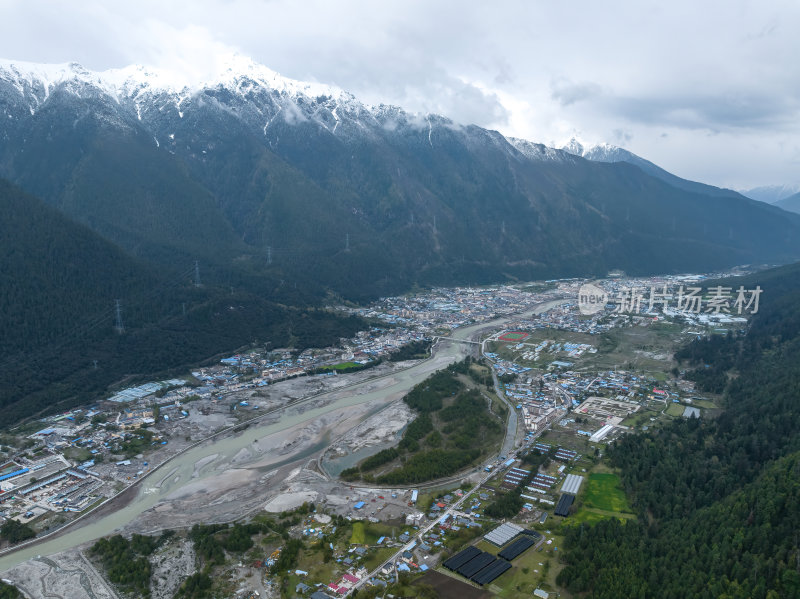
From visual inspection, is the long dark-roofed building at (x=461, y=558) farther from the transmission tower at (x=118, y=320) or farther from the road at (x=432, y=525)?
the transmission tower at (x=118, y=320)

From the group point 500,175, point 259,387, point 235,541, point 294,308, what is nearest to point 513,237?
point 500,175

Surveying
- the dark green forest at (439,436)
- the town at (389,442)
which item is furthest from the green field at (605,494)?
→ the dark green forest at (439,436)

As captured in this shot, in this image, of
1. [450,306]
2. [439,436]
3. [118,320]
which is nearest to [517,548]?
[439,436]

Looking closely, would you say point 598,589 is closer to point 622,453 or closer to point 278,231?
point 622,453

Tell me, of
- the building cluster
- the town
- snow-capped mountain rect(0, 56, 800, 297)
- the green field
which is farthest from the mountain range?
the green field

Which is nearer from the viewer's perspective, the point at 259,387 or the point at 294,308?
the point at 259,387

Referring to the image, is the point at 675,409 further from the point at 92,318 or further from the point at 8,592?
the point at 92,318
